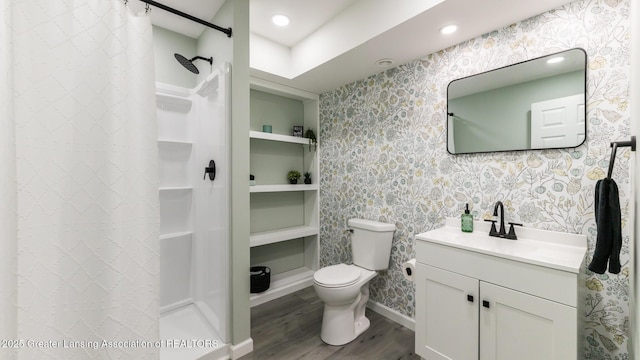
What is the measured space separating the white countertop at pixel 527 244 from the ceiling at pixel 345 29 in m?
1.27

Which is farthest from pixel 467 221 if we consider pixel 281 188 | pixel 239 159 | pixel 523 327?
pixel 281 188

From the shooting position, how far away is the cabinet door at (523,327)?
1150 millimetres

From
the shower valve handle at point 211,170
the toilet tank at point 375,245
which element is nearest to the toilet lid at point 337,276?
the toilet tank at point 375,245

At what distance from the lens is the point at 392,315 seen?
2.31 metres

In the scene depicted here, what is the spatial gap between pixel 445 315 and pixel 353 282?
65 centimetres

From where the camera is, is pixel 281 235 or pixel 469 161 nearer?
pixel 469 161

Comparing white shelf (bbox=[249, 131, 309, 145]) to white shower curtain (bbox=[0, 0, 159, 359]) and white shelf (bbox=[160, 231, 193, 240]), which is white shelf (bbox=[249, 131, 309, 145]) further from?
white shower curtain (bbox=[0, 0, 159, 359])

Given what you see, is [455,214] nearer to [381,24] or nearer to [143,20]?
[381,24]

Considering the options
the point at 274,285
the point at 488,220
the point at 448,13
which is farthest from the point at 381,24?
the point at 274,285

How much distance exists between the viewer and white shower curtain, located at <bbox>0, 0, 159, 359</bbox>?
0.76m

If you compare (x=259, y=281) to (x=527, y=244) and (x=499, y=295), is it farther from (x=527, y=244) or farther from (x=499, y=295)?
(x=527, y=244)

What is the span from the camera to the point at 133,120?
0.98 metres

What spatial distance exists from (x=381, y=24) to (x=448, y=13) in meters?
0.40

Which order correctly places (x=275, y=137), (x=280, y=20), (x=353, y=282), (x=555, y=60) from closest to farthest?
(x=555, y=60), (x=353, y=282), (x=280, y=20), (x=275, y=137)
